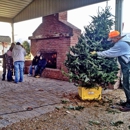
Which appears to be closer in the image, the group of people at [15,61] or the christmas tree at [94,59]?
the christmas tree at [94,59]

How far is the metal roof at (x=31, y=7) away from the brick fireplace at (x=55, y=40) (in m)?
0.44

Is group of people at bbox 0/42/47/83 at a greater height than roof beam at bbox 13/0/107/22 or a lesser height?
lesser

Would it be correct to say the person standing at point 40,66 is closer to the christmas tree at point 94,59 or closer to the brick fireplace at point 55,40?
the brick fireplace at point 55,40

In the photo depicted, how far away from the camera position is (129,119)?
3.17 m

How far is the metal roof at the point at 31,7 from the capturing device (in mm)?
6939

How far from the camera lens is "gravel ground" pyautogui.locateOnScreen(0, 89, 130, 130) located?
2.79 m

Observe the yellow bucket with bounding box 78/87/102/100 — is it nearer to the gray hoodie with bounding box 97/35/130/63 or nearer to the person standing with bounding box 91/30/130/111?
the person standing with bounding box 91/30/130/111

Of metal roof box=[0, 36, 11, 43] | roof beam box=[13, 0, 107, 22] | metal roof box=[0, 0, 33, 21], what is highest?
metal roof box=[0, 0, 33, 21]

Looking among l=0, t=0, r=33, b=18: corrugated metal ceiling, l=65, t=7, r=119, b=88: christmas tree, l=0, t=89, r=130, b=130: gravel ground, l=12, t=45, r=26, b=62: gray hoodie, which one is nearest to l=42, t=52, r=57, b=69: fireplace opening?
l=12, t=45, r=26, b=62: gray hoodie

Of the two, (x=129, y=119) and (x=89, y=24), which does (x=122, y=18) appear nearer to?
(x=89, y=24)

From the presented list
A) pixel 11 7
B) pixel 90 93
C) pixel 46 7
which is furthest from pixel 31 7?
pixel 90 93

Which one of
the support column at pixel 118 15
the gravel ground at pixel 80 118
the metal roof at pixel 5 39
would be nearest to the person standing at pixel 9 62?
the gravel ground at pixel 80 118

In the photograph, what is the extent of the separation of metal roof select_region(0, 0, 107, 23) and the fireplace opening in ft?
5.98

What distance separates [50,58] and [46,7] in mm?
2328
